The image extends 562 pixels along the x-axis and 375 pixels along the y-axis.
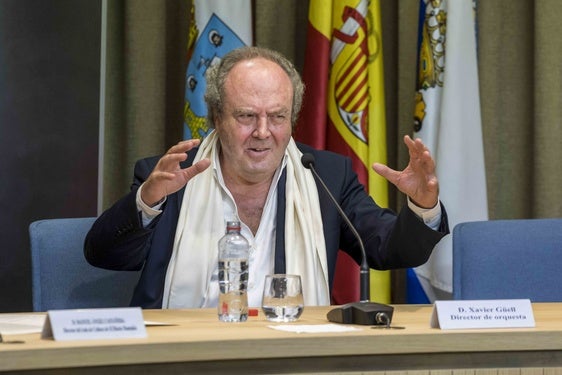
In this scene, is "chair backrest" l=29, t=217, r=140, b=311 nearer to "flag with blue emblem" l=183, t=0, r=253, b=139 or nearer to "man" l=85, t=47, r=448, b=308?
"man" l=85, t=47, r=448, b=308

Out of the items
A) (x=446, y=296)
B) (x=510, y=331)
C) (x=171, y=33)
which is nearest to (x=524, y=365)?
(x=510, y=331)

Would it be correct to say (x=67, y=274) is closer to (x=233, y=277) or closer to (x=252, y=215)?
(x=252, y=215)

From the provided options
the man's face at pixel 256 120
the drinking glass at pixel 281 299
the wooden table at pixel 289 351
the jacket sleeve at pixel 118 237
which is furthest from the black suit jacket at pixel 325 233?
the wooden table at pixel 289 351

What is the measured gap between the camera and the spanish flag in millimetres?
3988

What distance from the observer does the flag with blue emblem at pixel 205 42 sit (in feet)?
13.1

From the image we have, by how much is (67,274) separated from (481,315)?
4.39 feet

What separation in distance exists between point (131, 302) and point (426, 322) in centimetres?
108

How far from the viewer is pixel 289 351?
Answer: 179 centimetres

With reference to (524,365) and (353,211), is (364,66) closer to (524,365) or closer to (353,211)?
(353,211)

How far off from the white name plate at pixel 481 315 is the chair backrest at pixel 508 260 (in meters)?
0.89

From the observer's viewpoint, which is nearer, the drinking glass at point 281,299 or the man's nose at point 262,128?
the drinking glass at point 281,299

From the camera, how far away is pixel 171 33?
4.47 meters

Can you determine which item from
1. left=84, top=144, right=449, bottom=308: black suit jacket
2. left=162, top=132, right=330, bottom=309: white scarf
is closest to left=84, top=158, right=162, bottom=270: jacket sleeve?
left=84, top=144, right=449, bottom=308: black suit jacket

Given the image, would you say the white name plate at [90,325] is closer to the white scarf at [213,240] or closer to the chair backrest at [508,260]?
the white scarf at [213,240]
